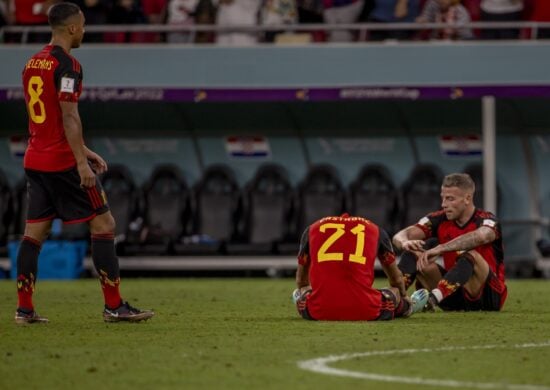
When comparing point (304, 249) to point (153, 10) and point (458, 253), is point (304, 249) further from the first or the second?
point (153, 10)

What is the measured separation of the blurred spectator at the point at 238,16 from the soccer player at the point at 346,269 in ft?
32.4

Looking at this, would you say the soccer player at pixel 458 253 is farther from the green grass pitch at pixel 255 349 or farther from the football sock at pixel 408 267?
the green grass pitch at pixel 255 349

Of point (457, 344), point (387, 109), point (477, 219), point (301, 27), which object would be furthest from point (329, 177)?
point (457, 344)

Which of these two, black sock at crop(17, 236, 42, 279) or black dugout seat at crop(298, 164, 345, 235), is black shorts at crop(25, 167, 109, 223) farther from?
black dugout seat at crop(298, 164, 345, 235)

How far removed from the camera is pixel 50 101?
390 inches

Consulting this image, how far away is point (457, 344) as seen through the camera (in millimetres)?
8781

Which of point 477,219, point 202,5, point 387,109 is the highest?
point 202,5

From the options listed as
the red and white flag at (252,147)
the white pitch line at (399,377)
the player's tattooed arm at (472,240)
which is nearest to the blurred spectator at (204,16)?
the red and white flag at (252,147)

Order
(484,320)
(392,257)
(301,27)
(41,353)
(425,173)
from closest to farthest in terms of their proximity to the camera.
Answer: (41,353)
(392,257)
(484,320)
(301,27)
(425,173)

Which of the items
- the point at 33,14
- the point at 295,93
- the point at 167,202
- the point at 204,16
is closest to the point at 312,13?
the point at 295,93

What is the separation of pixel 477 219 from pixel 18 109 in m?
11.7

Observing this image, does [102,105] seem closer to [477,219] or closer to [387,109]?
[387,109]

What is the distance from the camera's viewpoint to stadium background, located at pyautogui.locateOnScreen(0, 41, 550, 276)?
19.0 m

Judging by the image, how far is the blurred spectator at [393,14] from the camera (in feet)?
63.5
